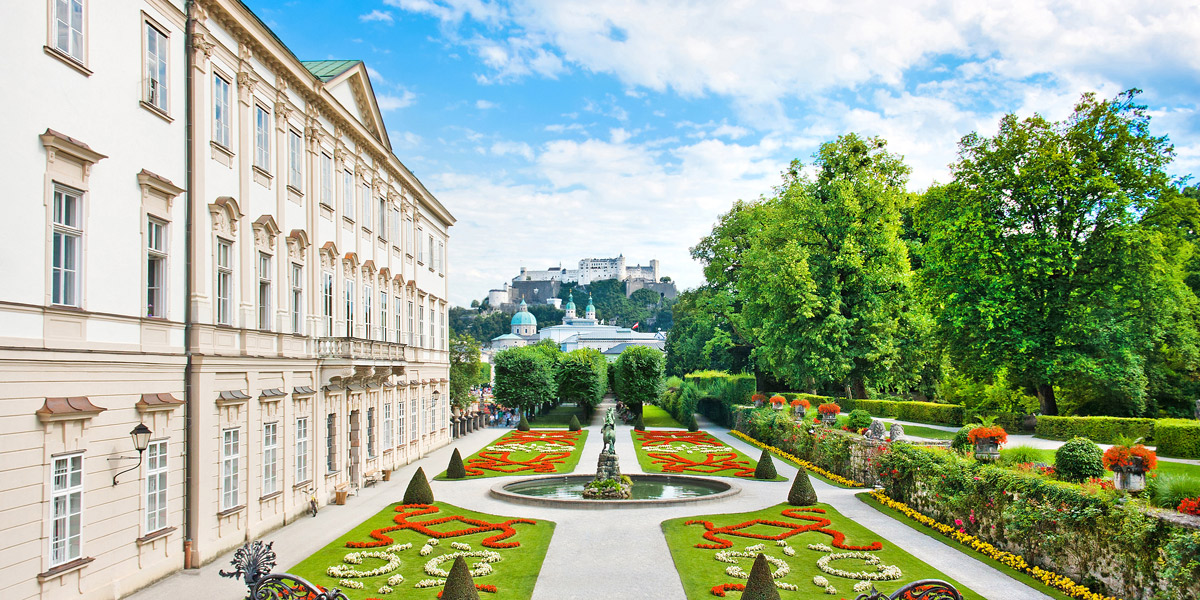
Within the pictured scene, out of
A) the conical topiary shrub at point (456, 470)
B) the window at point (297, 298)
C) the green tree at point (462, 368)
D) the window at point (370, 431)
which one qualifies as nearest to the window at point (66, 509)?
the window at point (297, 298)

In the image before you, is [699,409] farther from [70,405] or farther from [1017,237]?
[70,405]

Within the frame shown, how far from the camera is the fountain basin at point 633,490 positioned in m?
22.8

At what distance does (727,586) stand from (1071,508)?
21.1 feet

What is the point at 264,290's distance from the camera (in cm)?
2003

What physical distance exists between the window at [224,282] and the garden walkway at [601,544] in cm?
519

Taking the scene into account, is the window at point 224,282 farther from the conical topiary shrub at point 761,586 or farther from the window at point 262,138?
the conical topiary shrub at point 761,586

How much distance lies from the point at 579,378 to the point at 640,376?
165 inches

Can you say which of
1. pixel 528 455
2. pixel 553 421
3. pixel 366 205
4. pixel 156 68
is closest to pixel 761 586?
pixel 156 68

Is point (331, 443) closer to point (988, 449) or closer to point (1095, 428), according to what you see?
point (988, 449)

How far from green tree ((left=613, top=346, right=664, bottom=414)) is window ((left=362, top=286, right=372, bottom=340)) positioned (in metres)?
27.3

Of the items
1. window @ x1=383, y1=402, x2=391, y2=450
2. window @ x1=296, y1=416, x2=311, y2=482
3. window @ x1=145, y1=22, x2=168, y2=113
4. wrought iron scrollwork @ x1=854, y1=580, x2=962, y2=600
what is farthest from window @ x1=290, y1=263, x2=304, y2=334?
wrought iron scrollwork @ x1=854, y1=580, x2=962, y2=600

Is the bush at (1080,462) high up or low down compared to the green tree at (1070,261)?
down

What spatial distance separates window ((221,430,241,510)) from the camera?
1703cm

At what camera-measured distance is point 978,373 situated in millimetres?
31719
